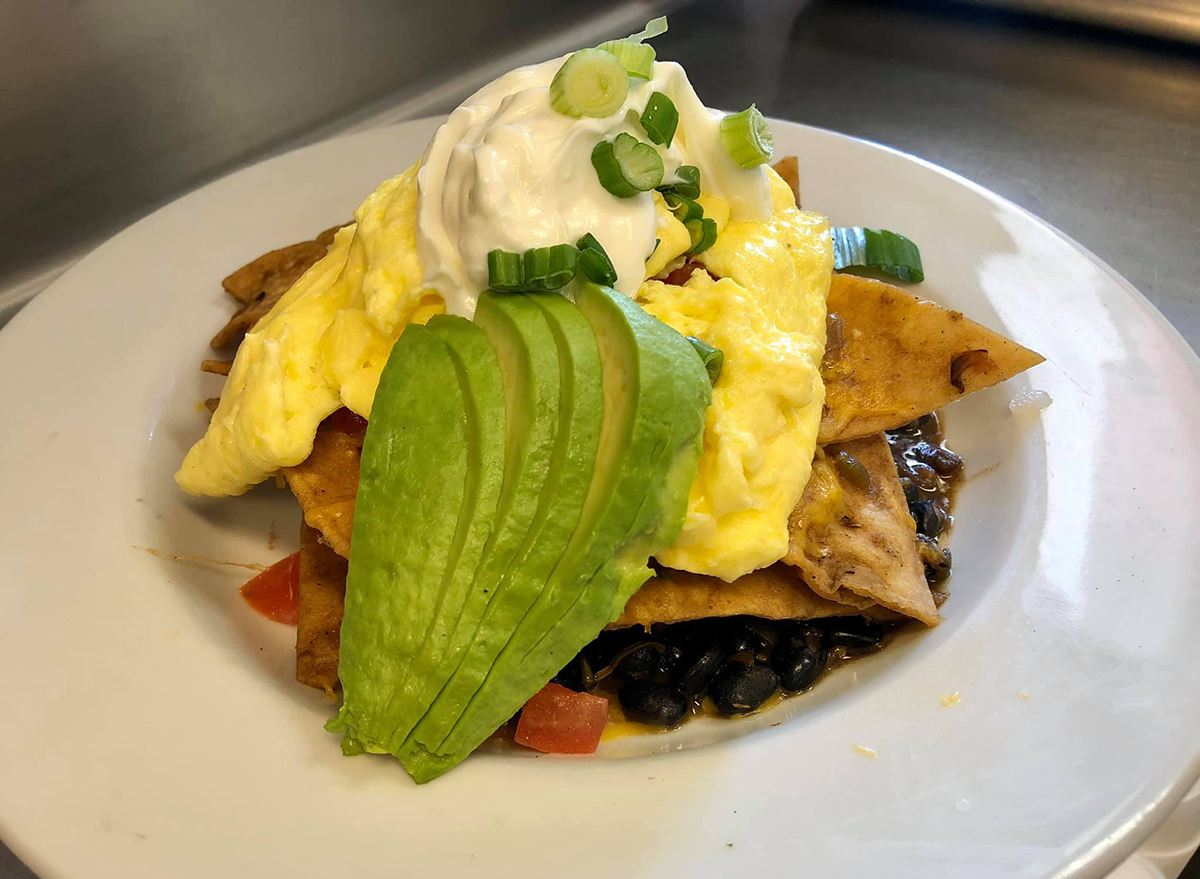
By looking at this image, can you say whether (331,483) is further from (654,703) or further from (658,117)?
Result: (658,117)

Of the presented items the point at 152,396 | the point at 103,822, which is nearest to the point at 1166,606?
the point at 103,822

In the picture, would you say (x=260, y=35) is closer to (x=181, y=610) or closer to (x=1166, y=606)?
(x=181, y=610)

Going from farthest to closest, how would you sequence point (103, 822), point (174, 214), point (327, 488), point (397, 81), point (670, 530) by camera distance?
point (397, 81) → point (174, 214) → point (327, 488) → point (670, 530) → point (103, 822)

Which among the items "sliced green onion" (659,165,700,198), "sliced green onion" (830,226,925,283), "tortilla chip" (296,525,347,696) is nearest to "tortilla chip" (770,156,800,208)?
"sliced green onion" (830,226,925,283)

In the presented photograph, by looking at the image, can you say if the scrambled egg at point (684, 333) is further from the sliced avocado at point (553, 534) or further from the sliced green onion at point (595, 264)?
the sliced avocado at point (553, 534)

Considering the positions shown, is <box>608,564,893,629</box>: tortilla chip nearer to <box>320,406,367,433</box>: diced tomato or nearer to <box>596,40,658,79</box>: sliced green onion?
<box>320,406,367,433</box>: diced tomato
